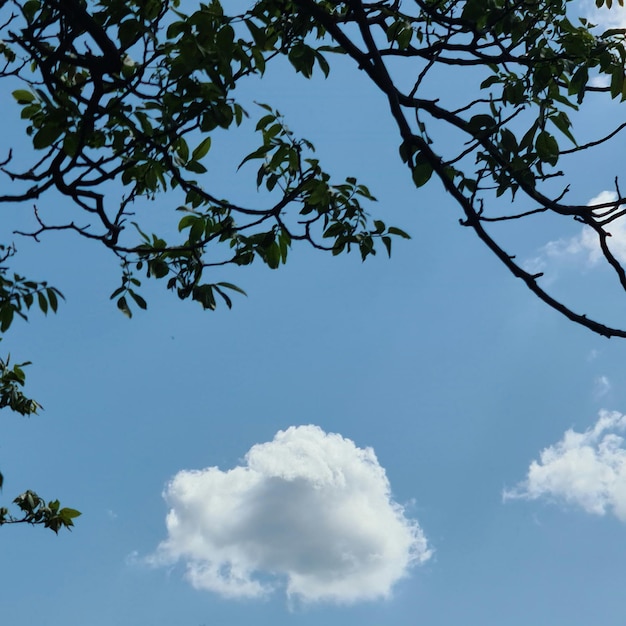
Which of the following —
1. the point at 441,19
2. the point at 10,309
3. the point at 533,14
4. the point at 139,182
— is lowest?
the point at 10,309

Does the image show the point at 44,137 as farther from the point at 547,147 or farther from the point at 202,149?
the point at 547,147

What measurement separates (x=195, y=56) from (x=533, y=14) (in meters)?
2.51

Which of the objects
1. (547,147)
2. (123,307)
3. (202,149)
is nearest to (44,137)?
(202,149)

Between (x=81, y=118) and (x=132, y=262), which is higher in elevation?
(x=132, y=262)

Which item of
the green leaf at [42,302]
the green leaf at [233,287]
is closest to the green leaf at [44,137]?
the green leaf at [233,287]

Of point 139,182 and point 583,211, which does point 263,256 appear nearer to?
point 139,182

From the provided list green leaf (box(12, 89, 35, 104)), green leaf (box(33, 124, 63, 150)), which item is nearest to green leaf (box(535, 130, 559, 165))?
green leaf (box(33, 124, 63, 150))

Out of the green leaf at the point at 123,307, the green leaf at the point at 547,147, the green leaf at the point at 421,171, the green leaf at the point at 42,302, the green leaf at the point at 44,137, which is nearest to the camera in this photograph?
the green leaf at the point at 44,137

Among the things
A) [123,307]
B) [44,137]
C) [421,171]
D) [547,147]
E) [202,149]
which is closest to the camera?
[44,137]

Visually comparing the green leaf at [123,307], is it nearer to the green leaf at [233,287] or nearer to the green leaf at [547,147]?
the green leaf at [233,287]

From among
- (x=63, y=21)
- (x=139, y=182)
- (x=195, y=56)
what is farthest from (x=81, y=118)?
(x=139, y=182)

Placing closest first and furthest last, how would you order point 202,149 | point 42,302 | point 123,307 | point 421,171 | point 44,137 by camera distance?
Answer: point 44,137 → point 421,171 → point 202,149 → point 123,307 → point 42,302

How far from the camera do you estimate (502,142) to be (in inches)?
142

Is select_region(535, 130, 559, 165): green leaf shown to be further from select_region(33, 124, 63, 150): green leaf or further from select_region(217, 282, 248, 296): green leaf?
select_region(33, 124, 63, 150): green leaf
